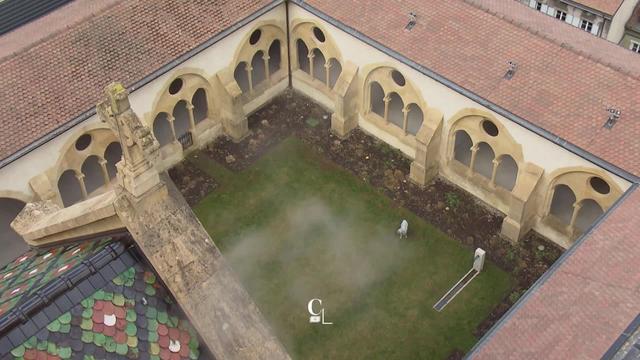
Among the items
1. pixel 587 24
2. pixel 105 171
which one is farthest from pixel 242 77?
pixel 587 24

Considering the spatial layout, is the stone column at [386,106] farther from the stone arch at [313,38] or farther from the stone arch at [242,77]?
the stone arch at [242,77]

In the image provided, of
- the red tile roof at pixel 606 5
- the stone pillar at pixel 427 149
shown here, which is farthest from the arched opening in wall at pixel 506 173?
the red tile roof at pixel 606 5

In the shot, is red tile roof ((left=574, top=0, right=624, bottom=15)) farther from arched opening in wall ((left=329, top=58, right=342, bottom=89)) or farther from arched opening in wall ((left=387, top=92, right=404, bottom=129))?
arched opening in wall ((left=329, top=58, right=342, bottom=89))

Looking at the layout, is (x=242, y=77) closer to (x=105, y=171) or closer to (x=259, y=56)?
(x=259, y=56)

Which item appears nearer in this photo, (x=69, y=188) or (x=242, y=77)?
(x=69, y=188)

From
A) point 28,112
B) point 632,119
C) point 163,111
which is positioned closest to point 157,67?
point 163,111
